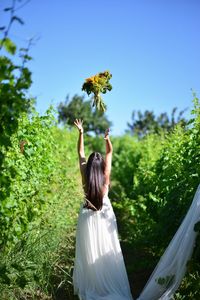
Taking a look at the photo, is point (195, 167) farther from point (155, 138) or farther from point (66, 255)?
point (155, 138)

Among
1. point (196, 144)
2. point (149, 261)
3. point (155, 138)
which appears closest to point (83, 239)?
point (149, 261)

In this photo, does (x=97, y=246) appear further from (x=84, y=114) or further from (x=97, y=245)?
(x=84, y=114)

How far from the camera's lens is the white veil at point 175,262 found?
492 cm

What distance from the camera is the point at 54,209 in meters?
6.90

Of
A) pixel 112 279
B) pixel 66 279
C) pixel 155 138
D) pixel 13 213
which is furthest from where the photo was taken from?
pixel 155 138

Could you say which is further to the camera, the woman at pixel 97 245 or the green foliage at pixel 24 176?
the woman at pixel 97 245

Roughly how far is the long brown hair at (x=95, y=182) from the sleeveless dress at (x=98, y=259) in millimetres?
128

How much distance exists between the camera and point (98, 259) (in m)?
5.74

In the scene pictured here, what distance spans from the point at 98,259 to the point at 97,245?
0.18 m

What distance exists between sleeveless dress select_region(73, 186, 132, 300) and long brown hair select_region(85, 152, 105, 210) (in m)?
0.13

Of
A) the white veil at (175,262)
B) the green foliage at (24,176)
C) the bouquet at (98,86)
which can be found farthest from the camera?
the bouquet at (98,86)

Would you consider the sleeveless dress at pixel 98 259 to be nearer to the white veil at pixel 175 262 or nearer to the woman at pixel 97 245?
the woman at pixel 97 245

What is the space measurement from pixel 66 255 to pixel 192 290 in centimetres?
240

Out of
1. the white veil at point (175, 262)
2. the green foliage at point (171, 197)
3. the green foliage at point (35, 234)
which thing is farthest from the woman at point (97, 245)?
the green foliage at point (171, 197)
